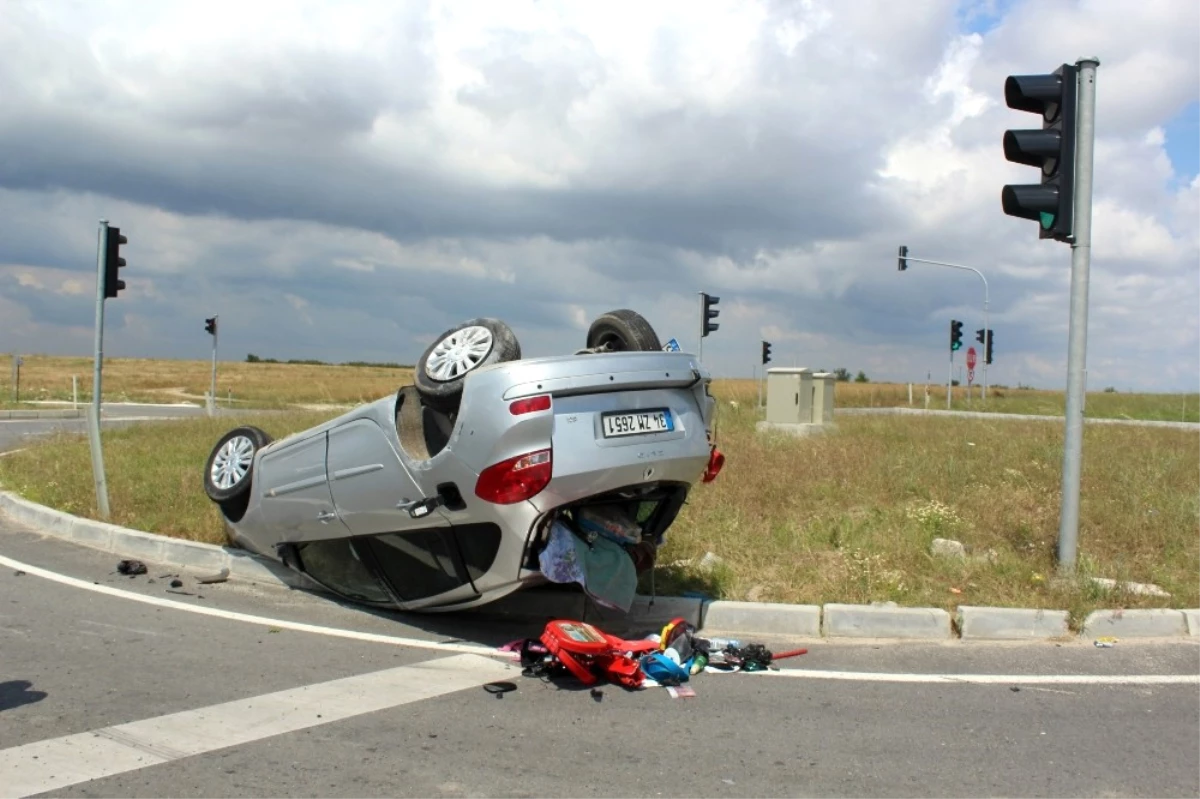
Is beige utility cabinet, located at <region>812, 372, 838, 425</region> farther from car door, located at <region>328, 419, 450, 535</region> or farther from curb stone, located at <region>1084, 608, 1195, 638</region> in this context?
car door, located at <region>328, 419, 450, 535</region>

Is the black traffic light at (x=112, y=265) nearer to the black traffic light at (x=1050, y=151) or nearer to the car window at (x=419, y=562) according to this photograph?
the car window at (x=419, y=562)

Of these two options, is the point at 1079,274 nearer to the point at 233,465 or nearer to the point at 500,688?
the point at 500,688

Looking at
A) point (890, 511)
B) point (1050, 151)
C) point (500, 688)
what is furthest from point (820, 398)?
point (500, 688)

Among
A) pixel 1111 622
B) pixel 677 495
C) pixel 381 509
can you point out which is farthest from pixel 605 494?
pixel 1111 622

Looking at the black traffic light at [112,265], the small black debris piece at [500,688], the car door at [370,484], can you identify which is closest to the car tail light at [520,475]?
the car door at [370,484]

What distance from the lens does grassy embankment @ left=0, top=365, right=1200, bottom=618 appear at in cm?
720

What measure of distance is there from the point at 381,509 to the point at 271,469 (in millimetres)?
1413

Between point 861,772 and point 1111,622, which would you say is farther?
point 1111,622

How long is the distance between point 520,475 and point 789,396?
1462 centimetres

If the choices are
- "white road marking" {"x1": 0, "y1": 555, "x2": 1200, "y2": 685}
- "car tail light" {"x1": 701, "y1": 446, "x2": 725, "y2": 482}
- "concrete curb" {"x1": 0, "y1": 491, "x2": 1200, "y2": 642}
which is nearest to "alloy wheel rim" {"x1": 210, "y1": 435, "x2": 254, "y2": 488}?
"white road marking" {"x1": 0, "y1": 555, "x2": 1200, "y2": 685}

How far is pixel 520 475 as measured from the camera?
17.5 ft

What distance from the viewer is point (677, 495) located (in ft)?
20.6

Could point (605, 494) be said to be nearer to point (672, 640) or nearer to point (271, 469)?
point (672, 640)

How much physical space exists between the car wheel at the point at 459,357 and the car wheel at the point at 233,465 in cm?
238
